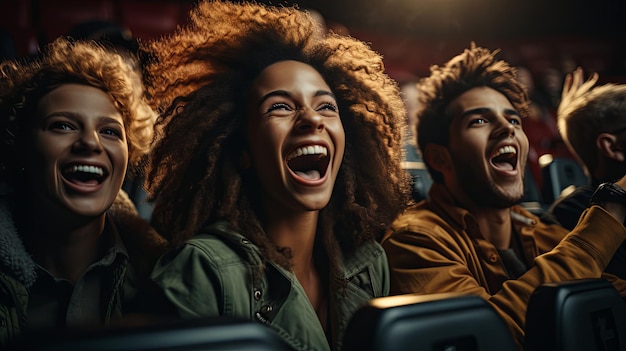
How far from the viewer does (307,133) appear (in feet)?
2.74

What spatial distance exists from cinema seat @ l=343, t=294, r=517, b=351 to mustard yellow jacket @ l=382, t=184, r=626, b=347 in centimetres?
43

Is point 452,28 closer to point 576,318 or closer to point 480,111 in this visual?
point 480,111

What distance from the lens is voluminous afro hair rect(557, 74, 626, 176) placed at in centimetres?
121

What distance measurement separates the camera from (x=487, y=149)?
106cm

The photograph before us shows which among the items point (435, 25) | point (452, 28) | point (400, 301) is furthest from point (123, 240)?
point (452, 28)

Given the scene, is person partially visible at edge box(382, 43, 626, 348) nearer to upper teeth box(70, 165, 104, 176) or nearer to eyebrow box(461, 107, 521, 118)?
eyebrow box(461, 107, 521, 118)

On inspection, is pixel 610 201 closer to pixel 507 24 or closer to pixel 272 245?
pixel 272 245

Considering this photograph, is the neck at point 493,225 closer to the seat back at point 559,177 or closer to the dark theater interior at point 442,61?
the dark theater interior at point 442,61

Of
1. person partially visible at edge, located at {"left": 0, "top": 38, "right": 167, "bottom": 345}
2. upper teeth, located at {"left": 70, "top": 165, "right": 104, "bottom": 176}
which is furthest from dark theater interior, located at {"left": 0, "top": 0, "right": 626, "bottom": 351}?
upper teeth, located at {"left": 70, "top": 165, "right": 104, "bottom": 176}

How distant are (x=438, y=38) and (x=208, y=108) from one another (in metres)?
1.27

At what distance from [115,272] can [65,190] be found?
13 centimetres

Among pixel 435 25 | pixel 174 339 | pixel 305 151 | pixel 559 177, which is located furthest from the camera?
pixel 435 25

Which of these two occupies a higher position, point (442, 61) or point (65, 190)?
point (442, 61)

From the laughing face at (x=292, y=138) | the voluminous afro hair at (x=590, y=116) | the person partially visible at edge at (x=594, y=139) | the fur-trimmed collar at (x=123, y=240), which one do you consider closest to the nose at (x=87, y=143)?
the fur-trimmed collar at (x=123, y=240)
